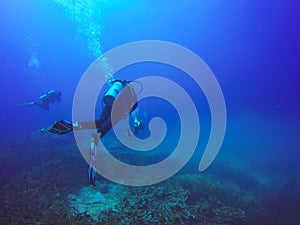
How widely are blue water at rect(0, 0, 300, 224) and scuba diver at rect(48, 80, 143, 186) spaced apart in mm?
3717

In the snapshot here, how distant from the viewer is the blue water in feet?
49.4

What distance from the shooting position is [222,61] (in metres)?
46.5

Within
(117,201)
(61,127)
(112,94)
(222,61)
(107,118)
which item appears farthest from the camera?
(222,61)

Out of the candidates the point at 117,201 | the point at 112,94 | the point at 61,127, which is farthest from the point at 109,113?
the point at 117,201

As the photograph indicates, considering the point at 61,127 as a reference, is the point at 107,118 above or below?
above

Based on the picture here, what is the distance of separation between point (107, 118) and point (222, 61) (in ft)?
151

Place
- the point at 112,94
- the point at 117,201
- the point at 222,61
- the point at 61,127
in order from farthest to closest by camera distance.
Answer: the point at 222,61 < the point at 117,201 < the point at 112,94 < the point at 61,127

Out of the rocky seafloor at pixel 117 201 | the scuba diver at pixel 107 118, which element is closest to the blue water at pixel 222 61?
the rocky seafloor at pixel 117 201

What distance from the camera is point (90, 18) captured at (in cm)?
4097

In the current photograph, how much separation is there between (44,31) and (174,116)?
4686cm

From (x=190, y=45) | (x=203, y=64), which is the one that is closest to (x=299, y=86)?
(x=203, y=64)

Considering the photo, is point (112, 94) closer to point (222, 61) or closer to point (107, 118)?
point (107, 118)

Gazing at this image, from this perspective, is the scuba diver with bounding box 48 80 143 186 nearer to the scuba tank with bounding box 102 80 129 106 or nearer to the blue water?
the scuba tank with bounding box 102 80 129 106

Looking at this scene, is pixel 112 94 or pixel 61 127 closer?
pixel 61 127
